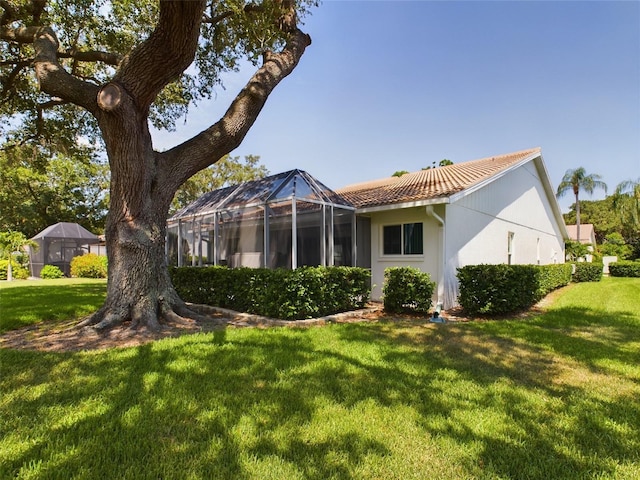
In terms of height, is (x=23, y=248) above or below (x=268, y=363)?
above

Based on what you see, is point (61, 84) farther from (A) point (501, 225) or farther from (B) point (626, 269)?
(B) point (626, 269)

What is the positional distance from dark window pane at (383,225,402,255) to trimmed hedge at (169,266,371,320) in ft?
6.04

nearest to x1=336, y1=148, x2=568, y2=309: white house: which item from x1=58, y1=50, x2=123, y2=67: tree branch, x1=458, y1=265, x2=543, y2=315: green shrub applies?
x1=458, y1=265, x2=543, y2=315: green shrub

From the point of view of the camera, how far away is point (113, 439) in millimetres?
2699

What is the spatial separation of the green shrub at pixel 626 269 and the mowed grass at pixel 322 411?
22.5 m

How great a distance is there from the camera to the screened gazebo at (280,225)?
9.05 m

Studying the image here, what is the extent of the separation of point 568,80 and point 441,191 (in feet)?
21.1

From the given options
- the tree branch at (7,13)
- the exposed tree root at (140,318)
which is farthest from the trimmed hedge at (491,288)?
the tree branch at (7,13)

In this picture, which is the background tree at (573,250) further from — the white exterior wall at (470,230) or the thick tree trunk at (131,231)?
the thick tree trunk at (131,231)

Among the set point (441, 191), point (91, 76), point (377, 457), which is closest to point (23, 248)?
point (91, 76)

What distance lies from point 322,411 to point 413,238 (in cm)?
757

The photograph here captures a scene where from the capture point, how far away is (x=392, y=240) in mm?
10594

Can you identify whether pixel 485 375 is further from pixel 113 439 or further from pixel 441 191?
pixel 441 191

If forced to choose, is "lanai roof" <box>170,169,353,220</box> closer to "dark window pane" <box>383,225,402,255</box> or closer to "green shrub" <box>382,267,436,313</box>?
"dark window pane" <box>383,225,402,255</box>
